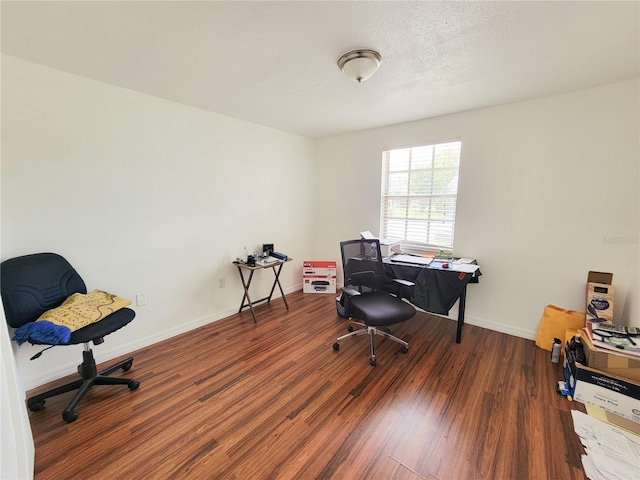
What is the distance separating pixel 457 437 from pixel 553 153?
2.65 m

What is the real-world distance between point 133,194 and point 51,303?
42.0 inches

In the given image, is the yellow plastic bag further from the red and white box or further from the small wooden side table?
the small wooden side table

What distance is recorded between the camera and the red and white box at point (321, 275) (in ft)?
13.7

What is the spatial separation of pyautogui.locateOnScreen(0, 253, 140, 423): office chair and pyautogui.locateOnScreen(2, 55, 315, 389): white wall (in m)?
0.16

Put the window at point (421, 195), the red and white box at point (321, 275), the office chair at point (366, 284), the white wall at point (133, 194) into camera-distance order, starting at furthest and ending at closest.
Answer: the red and white box at point (321, 275) < the window at point (421, 195) < the office chair at point (366, 284) < the white wall at point (133, 194)

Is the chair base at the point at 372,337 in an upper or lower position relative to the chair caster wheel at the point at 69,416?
upper

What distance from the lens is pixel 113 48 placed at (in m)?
1.76

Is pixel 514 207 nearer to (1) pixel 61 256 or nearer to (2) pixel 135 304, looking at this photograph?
(2) pixel 135 304

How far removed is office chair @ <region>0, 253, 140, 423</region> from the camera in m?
1.79

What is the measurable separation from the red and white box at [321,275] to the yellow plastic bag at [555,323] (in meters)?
2.53

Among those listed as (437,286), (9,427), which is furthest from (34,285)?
(437,286)

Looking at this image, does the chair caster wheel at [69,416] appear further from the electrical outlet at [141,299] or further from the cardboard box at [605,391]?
the cardboard box at [605,391]

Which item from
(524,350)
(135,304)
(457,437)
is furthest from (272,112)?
Result: (524,350)

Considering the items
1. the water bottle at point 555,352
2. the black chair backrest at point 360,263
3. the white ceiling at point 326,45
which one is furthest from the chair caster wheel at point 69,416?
the water bottle at point 555,352
